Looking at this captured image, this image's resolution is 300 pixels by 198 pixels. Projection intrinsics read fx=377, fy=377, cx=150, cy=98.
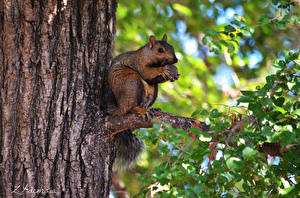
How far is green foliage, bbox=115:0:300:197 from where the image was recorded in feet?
5.23

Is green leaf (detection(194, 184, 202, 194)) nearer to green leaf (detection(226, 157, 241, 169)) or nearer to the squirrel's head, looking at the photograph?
green leaf (detection(226, 157, 241, 169))

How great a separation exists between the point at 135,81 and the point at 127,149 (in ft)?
1.67

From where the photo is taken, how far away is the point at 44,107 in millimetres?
2170

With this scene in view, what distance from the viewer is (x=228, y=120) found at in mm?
1828

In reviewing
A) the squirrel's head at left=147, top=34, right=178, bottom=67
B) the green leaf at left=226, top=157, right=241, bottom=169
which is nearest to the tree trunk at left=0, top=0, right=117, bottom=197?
the squirrel's head at left=147, top=34, right=178, bottom=67

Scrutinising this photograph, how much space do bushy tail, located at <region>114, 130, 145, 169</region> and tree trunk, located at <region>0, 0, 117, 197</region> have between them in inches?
14.3

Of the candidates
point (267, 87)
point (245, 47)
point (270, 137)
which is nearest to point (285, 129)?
point (270, 137)

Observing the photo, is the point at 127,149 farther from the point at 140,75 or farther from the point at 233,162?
the point at 233,162

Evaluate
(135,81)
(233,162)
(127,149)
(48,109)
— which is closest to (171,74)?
(135,81)

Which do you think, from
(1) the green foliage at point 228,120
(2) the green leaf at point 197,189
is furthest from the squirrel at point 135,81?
(2) the green leaf at point 197,189

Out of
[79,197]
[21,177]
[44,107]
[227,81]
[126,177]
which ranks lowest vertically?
[126,177]

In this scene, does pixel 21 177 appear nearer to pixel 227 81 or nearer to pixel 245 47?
pixel 227 81

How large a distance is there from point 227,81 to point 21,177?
3.61 metres

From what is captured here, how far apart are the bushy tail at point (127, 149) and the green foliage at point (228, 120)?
0.47 feet
